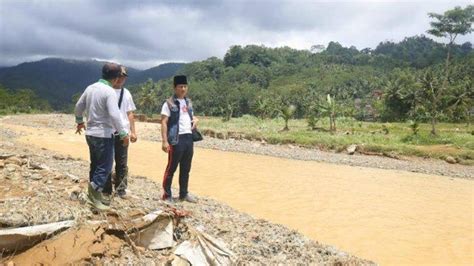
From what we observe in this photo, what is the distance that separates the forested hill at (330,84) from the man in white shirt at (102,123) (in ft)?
92.8

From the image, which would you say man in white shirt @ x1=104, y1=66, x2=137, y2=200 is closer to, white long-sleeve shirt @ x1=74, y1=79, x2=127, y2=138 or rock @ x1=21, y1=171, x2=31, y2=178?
white long-sleeve shirt @ x1=74, y1=79, x2=127, y2=138

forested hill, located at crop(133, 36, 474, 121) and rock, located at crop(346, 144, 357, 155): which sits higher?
forested hill, located at crop(133, 36, 474, 121)

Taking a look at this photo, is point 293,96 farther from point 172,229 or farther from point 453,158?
point 172,229

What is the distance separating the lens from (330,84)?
3132 inches

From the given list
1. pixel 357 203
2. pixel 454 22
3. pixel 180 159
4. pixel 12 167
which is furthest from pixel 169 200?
pixel 454 22

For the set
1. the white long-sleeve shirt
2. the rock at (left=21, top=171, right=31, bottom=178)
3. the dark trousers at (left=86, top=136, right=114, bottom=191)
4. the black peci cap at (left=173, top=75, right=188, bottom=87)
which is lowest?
the rock at (left=21, top=171, right=31, bottom=178)

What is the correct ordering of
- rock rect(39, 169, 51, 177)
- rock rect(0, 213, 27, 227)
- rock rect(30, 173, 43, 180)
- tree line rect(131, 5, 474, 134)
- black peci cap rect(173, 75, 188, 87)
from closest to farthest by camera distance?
rock rect(0, 213, 27, 227) < rock rect(30, 173, 43, 180) < rock rect(39, 169, 51, 177) < black peci cap rect(173, 75, 188, 87) < tree line rect(131, 5, 474, 134)

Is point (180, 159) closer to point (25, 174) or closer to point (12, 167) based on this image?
point (25, 174)

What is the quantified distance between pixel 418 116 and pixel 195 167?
3677cm

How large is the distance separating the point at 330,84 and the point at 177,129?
76.6 metres

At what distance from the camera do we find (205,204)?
6371 mm

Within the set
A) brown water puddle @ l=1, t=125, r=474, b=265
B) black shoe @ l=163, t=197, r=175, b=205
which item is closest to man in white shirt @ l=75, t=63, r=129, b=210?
black shoe @ l=163, t=197, r=175, b=205

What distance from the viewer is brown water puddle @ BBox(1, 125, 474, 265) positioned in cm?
681

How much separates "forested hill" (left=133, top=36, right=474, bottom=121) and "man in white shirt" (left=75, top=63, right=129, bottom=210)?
28.3m
